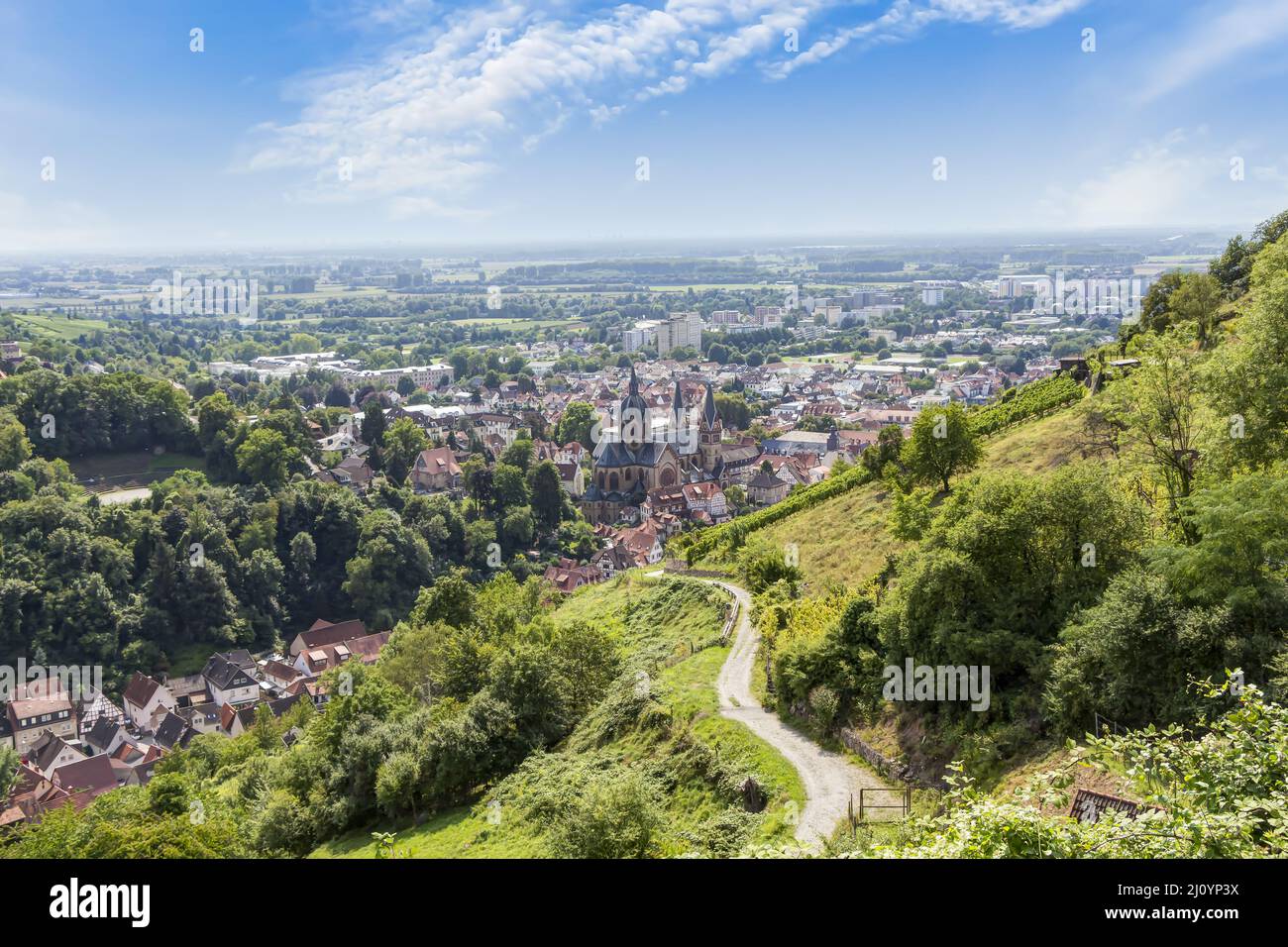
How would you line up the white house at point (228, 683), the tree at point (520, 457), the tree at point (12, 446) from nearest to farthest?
1. the white house at point (228, 683)
2. the tree at point (12, 446)
3. the tree at point (520, 457)

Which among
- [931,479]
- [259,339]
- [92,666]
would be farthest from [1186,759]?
[259,339]

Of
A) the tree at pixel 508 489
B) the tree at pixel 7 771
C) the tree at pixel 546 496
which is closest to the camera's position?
the tree at pixel 7 771

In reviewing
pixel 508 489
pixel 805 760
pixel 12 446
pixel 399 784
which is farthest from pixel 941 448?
pixel 12 446

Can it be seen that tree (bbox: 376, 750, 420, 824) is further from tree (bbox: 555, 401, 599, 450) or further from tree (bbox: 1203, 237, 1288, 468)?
tree (bbox: 555, 401, 599, 450)

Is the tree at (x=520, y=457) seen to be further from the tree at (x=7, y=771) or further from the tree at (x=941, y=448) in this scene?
the tree at (x=941, y=448)

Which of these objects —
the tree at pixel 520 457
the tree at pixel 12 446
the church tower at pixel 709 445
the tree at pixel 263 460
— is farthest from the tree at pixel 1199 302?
the tree at pixel 12 446

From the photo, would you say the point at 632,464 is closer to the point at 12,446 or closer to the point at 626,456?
the point at 626,456

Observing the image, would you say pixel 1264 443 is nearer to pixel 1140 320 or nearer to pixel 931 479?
pixel 931 479
